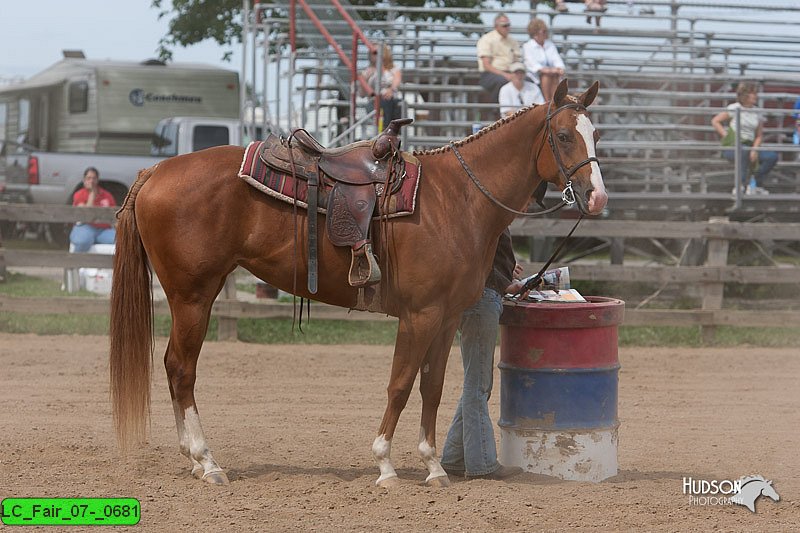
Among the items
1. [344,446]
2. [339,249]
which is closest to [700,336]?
[344,446]

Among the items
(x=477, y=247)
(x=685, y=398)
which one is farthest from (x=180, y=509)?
(x=685, y=398)

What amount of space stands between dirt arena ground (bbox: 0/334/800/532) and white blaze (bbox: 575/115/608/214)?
61.2 inches

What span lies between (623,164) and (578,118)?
30.2 ft

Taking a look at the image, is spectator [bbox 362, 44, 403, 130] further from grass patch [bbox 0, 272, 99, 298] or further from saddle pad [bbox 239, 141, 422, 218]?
saddle pad [bbox 239, 141, 422, 218]

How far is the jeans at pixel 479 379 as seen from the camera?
19.5ft

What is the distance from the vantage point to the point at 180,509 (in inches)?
208

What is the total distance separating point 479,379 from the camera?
598 centimetres

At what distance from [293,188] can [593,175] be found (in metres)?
1.64


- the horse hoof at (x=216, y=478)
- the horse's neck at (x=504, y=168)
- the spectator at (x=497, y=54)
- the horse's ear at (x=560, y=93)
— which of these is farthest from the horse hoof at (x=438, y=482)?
the spectator at (x=497, y=54)

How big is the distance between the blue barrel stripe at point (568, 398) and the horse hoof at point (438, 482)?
1.77 ft

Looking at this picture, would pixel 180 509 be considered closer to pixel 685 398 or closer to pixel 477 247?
pixel 477 247

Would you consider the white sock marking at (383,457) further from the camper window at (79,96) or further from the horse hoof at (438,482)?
the camper window at (79,96)

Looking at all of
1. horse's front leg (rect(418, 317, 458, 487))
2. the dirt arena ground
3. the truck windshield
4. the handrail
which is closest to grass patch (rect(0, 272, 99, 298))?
the dirt arena ground

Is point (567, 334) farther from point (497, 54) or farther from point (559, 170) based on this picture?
point (497, 54)
